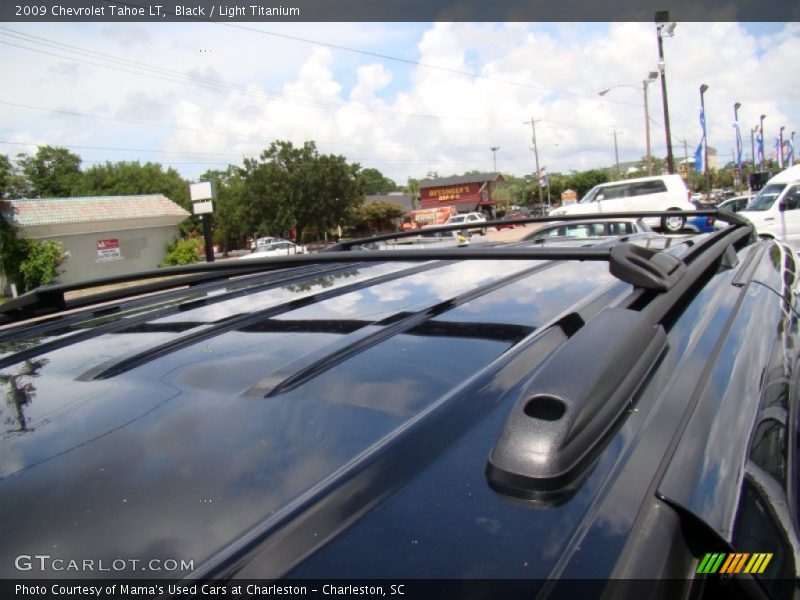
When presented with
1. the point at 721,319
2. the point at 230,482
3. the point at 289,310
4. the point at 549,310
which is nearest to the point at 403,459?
the point at 230,482

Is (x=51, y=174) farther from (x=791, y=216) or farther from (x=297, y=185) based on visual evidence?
(x=791, y=216)

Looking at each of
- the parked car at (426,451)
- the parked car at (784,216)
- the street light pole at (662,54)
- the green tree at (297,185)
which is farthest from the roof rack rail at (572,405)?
the green tree at (297,185)

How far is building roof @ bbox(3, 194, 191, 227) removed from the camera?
34812 millimetres

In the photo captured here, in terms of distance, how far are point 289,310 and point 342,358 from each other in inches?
19.7

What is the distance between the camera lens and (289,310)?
67.0 inches

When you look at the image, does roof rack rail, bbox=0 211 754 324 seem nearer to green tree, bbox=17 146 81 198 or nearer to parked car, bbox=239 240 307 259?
parked car, bbox=239 240 307 259

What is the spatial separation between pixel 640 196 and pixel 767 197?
504cm

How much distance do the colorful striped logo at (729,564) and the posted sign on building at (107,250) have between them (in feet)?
134

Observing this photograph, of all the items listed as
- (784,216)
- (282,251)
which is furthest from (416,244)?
(282,251)

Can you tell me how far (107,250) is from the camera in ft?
123

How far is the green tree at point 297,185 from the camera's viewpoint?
189 ft

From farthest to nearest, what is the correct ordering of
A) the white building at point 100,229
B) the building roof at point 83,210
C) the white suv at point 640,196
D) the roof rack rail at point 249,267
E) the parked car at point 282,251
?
the white building at point 100,229, the building roof at point 83,210, the white suv at point 640,196, the parked car at point 282,251, the roof rack rail at point 249,267

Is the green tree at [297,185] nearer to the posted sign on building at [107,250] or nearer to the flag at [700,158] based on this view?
→ the posted sign on building at [107,250]

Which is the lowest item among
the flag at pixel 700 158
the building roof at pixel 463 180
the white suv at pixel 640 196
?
the white suv at pixel 640 196
